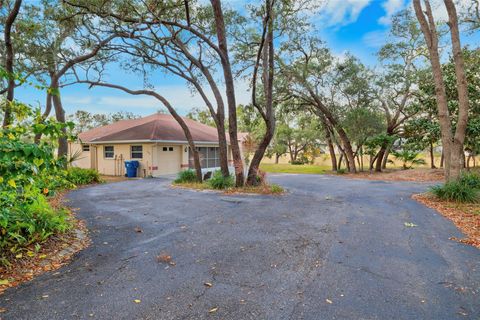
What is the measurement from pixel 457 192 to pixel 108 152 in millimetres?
18023

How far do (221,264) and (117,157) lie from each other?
1606cm

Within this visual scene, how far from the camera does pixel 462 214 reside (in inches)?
274

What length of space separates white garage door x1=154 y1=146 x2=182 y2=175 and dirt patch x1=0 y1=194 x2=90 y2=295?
12.4m

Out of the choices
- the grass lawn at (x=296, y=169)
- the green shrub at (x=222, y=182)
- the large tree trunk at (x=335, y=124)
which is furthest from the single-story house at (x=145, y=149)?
the large tree trunk at (x=335, y=124)

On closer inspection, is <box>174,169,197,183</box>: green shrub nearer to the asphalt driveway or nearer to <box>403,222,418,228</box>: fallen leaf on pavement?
the asphalt driveway

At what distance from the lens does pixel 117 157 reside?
18078 mm

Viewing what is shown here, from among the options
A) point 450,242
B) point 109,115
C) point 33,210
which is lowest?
point 450,242

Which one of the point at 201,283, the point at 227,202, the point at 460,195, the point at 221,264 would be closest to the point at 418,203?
the point at 460,195

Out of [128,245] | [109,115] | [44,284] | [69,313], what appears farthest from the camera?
[109,115]

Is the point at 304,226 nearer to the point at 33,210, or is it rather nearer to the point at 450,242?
the point at 450,242

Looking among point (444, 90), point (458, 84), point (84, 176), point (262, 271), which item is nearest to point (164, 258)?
point (262, 271)

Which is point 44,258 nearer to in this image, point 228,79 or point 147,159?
point 228,79

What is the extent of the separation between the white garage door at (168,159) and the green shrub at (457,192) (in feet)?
45.6

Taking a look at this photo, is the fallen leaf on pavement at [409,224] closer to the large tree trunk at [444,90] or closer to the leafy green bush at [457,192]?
the leafy green bush at [457,192]
